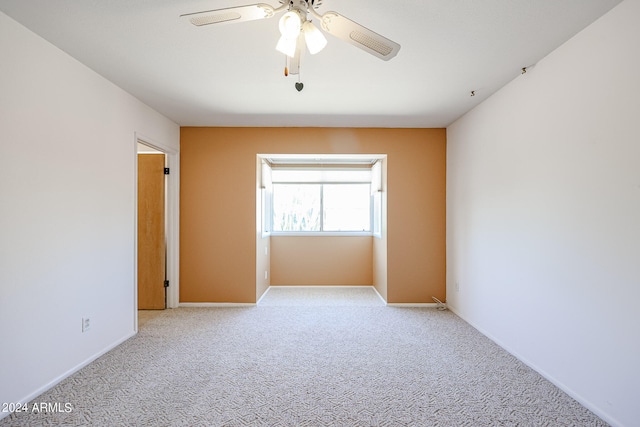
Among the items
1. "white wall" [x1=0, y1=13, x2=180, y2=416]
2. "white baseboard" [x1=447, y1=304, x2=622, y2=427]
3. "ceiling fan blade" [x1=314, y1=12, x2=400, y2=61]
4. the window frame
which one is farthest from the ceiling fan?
the window frame

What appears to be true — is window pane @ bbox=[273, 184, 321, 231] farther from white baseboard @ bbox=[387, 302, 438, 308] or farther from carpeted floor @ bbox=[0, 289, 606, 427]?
carpeted floor @ bbox=[0, 289, 606, 427]

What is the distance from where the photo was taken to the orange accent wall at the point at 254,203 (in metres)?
4.36

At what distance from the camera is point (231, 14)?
5.14 feet

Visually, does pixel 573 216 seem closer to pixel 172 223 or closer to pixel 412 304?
pixel 412 304

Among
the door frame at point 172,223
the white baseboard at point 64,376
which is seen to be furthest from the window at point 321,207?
the white baseboard at point 64,376

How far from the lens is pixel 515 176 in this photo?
113 inches

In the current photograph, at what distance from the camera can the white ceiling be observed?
193 cm

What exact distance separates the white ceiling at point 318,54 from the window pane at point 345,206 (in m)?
2.26

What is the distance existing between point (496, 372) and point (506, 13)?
99.4 inches

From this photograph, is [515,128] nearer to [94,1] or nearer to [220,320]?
[94,1]

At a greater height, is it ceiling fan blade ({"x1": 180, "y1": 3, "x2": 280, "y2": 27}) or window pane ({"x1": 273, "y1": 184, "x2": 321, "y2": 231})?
ceiling fan blade ({"x1": 180, "y1": 3, "x2": 280, "y2": 27})

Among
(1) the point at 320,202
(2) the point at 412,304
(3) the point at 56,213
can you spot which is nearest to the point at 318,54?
(3) the point at 56,213

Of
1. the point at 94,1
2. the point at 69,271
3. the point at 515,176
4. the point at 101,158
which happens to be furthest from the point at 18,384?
the point at 515,176

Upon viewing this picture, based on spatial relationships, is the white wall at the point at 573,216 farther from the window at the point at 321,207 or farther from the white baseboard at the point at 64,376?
the white baseboard at the point at 64,376
